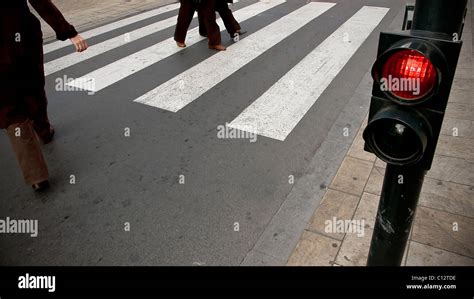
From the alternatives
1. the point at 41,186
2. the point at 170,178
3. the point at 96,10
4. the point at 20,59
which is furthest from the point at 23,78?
the point at 96,10

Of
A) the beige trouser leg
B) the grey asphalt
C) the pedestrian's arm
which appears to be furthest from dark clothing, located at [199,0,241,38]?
the beige trouser leg

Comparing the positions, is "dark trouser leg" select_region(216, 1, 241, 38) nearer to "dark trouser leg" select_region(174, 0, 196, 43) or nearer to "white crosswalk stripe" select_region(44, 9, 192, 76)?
"dark trouser leg" select_region(174, 0, 196, 43)

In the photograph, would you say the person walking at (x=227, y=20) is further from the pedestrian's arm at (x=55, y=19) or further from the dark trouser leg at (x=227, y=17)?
the pedestrian's arm at (x=55, y=19)

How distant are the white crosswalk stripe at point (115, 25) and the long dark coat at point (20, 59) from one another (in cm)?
440

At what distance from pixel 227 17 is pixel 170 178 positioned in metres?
4.77

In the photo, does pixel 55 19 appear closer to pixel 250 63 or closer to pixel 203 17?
pixel 250 63

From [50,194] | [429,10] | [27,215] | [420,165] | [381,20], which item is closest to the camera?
[429,10]

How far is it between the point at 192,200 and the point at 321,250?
1.25 metres

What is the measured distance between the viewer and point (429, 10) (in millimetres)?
1385

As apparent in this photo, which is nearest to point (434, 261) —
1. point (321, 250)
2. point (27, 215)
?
point (321, 250)

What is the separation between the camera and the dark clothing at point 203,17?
22.1 feet

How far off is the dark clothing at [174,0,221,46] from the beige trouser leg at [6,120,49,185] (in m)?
4.18

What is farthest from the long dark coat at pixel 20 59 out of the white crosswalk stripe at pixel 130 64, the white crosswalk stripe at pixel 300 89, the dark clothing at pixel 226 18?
the dark clothing at pixel 226 18
